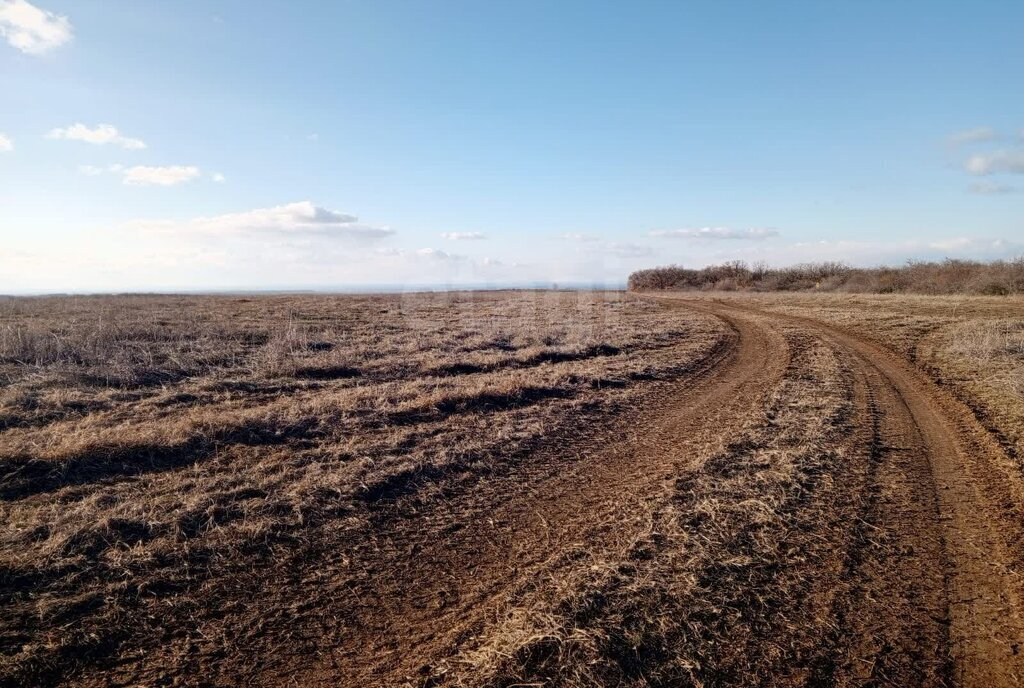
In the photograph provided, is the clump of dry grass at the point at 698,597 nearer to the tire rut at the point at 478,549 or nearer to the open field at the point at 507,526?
the open field at the point at 507,526

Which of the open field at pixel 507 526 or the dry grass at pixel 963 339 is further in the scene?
the dry grass at pixel 963 339

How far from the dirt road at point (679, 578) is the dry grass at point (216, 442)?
0.50 m

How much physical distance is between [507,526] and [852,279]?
4295 cm

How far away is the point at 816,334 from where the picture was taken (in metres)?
17.4

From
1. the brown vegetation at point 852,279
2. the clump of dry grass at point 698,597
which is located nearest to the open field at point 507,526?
the clump of dry grass at point 698,597

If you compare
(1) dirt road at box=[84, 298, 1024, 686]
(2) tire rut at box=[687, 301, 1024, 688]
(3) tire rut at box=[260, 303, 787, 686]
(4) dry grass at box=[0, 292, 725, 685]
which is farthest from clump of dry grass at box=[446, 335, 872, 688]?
(4) dry grass at box=[0, 292, 725, 685]

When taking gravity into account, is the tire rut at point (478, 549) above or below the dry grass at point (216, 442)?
below

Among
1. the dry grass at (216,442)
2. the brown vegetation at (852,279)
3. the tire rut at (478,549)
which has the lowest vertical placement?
the tire rut at (478,549)

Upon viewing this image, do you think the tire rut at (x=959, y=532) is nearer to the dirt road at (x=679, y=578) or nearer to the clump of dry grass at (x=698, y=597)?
the dirt road at (x=679, y=578)

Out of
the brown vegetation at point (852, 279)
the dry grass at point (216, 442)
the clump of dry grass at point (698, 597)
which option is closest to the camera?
the clump of dry grass at point (698, 597)

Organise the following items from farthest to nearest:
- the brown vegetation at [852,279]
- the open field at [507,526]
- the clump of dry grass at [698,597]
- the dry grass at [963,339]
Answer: the brown vegetation at [852,279], the dry grass at [963,339], the open field at [507,526], the clump of dry grass at [698,597]

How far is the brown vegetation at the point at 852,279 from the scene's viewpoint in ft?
97.6

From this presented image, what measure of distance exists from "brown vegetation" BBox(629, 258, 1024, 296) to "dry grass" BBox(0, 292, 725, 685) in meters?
24.8

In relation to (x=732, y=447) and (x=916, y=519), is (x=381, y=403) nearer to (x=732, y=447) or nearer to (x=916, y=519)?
(x=732, y=447)
